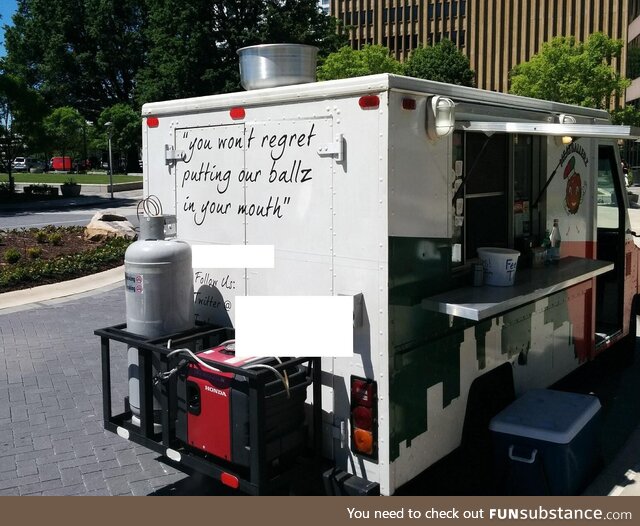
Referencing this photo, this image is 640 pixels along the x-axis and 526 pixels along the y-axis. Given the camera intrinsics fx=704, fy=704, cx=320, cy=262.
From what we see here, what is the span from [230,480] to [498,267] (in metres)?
2.16

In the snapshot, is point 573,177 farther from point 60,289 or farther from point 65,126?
point 65,126

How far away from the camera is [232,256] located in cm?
454

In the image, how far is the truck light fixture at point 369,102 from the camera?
3629mm

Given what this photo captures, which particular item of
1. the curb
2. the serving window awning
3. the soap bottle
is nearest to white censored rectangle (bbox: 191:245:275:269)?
the serving window awning

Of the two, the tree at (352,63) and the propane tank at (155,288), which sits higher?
the tree at (352,63)

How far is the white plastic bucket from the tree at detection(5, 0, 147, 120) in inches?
1874

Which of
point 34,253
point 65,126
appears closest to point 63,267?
point 34,253

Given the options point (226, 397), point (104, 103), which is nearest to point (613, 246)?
point (226, 397)

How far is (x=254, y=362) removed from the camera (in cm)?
387

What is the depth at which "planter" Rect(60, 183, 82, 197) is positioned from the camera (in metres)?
31.8

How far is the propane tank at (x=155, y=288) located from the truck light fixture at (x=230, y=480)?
0.75m

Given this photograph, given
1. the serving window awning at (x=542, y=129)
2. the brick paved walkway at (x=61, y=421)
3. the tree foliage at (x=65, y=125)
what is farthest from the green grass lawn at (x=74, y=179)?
the serving window awning at (x=542, y=129)

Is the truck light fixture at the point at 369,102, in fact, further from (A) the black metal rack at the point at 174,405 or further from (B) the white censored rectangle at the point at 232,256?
(A) the black metal rack at the point at 174,405

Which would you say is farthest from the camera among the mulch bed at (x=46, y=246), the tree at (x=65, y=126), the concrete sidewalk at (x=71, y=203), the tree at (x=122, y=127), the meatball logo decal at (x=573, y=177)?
→ the tree at (x=122, y=127)
